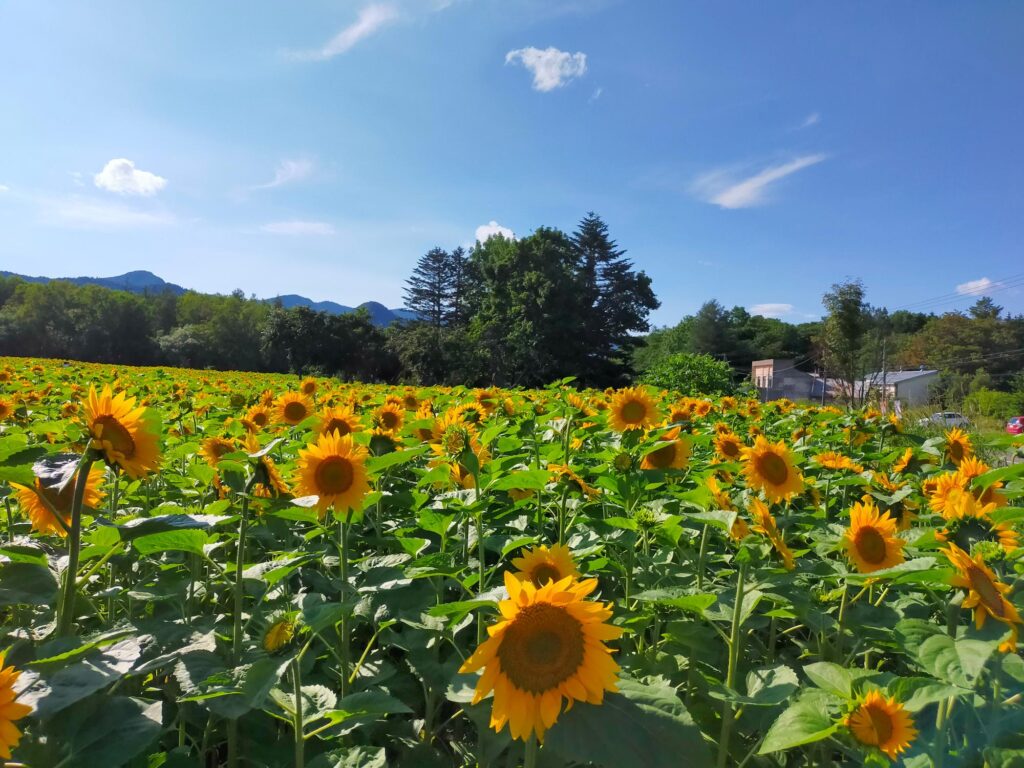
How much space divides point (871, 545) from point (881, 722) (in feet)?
2.27

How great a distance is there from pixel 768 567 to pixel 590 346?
4141cm

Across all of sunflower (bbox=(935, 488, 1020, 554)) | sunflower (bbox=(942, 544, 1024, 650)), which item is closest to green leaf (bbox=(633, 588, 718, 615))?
sunflower (bbox=(942, 544, 1024, 650))

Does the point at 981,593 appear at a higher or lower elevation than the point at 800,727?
higher

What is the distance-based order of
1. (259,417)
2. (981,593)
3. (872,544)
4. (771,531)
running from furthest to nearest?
(259,417), (872,544), (771,531), (981,593)

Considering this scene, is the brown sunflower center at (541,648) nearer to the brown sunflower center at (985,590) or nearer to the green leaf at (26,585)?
the brown sunflower center at (985,590)

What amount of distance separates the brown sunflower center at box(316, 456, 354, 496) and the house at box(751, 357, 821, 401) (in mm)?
64217

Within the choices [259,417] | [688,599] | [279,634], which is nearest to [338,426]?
[279,634]

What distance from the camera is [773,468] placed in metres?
2.13

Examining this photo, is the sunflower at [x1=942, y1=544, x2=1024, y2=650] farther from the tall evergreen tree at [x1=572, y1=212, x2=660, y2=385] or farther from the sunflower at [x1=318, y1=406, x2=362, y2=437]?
the tall evergreen tree at [x1=572, y1=212, x2=660, y2=385]

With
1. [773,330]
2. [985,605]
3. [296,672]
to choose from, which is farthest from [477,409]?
[773,330]

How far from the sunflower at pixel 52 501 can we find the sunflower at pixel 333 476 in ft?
1.70

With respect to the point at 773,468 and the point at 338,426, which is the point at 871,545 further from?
the point at 338,426

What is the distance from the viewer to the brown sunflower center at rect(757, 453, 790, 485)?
2.12 m

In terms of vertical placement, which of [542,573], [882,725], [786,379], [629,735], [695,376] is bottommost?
[882,725]
